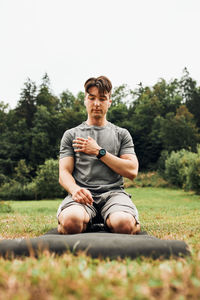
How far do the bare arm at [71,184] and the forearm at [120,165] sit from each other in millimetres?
440

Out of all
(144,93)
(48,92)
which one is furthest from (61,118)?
(144,93)

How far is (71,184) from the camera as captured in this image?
10.5ft

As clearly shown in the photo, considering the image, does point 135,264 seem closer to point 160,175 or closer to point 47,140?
point 160,175

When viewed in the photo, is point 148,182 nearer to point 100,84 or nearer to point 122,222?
point 100,84

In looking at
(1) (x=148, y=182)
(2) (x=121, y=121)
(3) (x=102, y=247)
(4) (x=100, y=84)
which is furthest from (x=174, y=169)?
(3) (x=102, y=247)

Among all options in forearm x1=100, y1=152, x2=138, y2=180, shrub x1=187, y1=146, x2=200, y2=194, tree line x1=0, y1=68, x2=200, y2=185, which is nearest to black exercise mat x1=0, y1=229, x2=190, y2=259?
forearm x1=100, y1=152, x2=138, y2=180

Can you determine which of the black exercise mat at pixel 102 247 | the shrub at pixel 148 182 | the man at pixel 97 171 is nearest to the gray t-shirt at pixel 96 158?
the man at pixel 97 171

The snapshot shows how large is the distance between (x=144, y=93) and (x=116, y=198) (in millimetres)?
52344

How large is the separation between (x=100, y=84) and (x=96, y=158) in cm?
87

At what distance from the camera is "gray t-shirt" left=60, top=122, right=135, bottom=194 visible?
133 inches

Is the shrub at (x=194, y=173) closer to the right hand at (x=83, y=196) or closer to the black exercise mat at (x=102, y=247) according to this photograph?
the right hand at (x=83, y=196)

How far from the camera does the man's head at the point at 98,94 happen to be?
3387 millimetres

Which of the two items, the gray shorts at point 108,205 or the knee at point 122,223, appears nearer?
the knee at point 122,223

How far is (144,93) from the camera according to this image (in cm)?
5369
